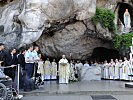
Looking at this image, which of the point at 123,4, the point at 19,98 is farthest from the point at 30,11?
the point at 123,4

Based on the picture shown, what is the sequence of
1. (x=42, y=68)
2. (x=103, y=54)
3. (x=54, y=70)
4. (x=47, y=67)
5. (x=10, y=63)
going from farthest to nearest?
(x=103, y=54), (x=54, y=70), (x=47, y=67), (x=42, y=68), (x=10, y=63)

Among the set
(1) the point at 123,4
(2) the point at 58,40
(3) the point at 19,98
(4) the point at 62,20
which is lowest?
(3) the point at 19,98

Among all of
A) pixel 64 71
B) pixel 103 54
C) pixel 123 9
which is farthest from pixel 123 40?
pixel 64 71

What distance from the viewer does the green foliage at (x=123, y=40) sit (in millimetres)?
18480

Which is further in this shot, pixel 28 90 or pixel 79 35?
pixel 79 35

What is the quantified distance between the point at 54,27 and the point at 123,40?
514cm

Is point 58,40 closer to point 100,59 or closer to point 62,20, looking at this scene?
point 62,20

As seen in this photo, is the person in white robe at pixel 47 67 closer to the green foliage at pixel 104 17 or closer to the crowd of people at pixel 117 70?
the crowd of people at pixel 117 70

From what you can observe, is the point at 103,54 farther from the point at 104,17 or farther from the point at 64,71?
the point at 64,71

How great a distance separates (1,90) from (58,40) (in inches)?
405

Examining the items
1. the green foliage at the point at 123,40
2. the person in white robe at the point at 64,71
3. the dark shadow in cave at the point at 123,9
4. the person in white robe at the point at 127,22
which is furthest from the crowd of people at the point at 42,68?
the dark shadow in cave at the point at 123,9

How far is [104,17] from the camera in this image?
58.4 feet

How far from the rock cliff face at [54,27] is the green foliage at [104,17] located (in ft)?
1.19

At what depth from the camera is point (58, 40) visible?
18.6m
